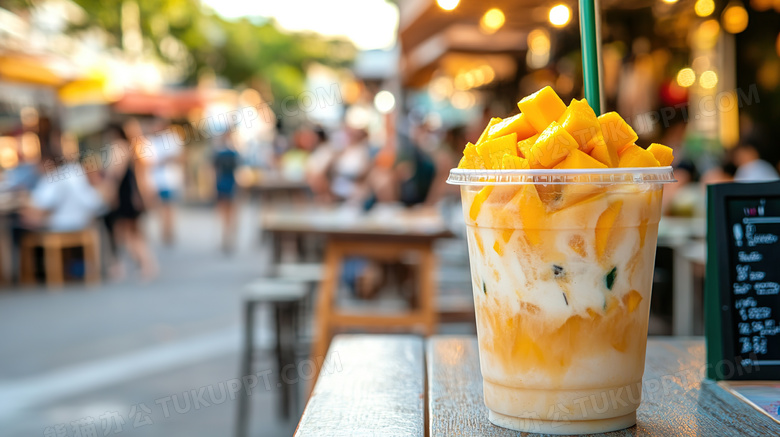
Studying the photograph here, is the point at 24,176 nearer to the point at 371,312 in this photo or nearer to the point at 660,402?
the point at 371,312

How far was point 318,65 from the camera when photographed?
35844 millimetres

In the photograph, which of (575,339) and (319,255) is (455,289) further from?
(575,339)

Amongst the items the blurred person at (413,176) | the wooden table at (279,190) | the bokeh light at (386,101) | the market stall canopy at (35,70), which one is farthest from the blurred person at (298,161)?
the blurred person at (413,176)

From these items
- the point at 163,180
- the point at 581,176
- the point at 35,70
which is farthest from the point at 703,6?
the point at 163,180

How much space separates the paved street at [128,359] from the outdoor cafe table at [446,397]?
10.2ft

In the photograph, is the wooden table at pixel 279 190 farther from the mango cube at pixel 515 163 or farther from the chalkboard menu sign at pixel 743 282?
the mango cube at pixel 515 163

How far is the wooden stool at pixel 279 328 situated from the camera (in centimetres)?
417

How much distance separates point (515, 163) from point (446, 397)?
0.46 m

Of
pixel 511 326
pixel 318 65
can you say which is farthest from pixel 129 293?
pixel 318 65

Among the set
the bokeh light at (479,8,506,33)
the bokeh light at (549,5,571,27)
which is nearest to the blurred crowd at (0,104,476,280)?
the bokeh light at (479,8,506,33)

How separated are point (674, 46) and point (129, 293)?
7.16 m

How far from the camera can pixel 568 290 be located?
41.3 inches

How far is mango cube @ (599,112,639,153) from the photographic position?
1098 mm

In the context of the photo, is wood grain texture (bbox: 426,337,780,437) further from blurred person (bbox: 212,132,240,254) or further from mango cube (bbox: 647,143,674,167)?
blurred person (bbox: 212,132,240,254)
